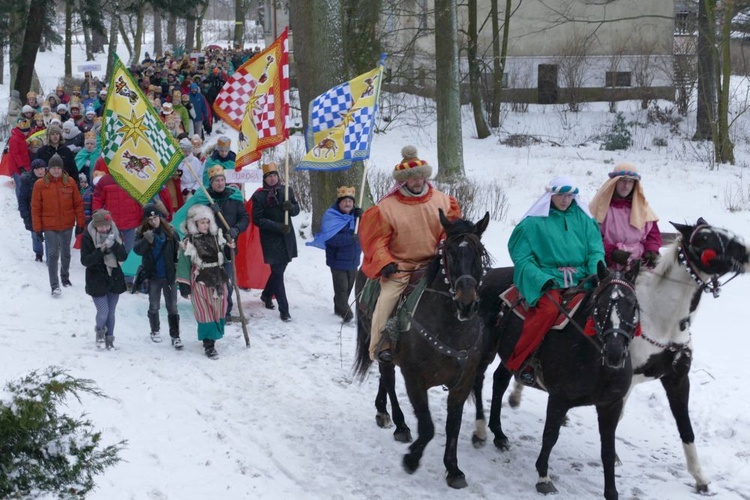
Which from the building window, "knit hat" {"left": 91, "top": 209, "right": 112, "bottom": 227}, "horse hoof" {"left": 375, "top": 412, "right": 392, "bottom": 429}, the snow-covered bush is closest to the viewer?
the snow-covered bush

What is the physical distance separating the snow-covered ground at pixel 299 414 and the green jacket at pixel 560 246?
1640mm

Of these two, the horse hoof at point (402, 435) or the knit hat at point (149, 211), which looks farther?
the knit hat at point (149, 211)

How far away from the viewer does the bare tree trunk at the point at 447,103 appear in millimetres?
20844

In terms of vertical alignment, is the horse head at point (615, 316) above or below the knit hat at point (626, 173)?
below

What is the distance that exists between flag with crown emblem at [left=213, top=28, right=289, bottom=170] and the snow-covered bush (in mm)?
8017

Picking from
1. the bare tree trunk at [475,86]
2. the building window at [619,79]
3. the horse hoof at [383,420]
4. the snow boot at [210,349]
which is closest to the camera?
the horse hoof at [383,420]

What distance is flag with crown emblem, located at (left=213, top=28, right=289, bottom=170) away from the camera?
11.8m

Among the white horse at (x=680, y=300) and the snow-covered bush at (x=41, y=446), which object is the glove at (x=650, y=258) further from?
the snow-covered bush at (x=41, y=446)

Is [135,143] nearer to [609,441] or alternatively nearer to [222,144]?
[222,144]

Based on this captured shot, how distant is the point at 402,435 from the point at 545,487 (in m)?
1.58

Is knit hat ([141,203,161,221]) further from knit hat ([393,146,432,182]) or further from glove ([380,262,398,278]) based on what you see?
glove ([380,262,398,278])

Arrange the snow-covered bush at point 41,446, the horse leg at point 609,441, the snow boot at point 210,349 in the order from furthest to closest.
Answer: the snow boot at point 210,349 < the horse leg at point 609,441 < the snow-covered bush at point 41,446

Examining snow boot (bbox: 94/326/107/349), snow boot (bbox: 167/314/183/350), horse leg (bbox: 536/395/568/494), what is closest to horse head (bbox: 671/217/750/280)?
horse leg (bbox: 536/395/568/494)

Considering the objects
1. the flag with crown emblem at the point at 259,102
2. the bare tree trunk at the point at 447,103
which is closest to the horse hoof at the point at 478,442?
the flag with crown emblem at the point at 259,102
